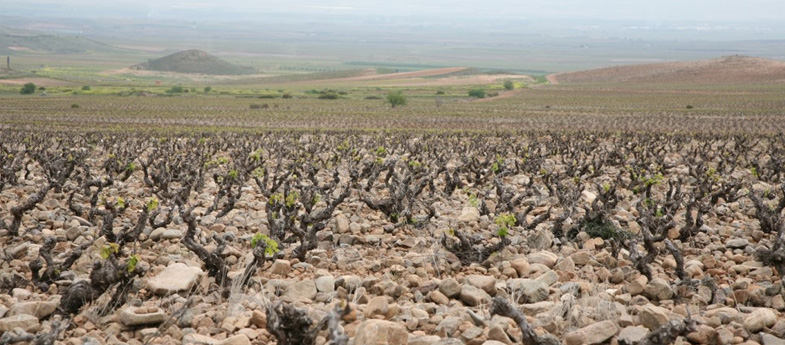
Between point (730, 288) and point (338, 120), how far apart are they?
42.6 m

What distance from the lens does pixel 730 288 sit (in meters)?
7.35

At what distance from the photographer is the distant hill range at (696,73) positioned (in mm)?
110375

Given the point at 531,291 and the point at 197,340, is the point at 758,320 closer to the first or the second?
the point at 531,291

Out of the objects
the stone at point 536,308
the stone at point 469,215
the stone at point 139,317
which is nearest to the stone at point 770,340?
the stone at point 536,308

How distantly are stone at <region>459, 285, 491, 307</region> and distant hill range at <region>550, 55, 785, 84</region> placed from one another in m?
111

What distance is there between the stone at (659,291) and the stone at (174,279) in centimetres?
456

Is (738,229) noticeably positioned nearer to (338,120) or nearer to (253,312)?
(253,312)

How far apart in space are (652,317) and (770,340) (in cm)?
92

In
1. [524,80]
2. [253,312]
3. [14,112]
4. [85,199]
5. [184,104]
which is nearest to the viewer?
[253,312]

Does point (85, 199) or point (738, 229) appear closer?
point (738, 229)

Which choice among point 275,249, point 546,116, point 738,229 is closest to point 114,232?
point 275,249

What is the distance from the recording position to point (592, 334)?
5.90 metres

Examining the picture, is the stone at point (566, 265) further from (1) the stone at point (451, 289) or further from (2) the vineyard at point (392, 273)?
(1) the stone at point (451, 289)

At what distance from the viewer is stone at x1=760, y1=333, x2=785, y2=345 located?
5848 mm
